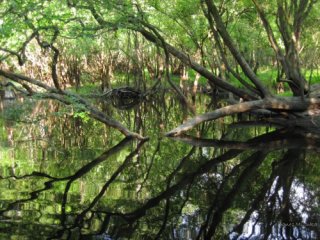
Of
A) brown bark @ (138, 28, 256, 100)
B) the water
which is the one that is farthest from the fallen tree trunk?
brown bark @ (138, 28, 256, 100)

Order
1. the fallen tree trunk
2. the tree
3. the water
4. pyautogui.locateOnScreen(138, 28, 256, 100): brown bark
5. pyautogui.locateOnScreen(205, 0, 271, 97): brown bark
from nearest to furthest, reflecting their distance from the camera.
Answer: the water → the tree → the fallen tree trunk → pyautogui.locateOnScreen(205, 0, 271, 97): brown bark → pyautogui.locateOnScreen(138, 28, 256, 100): brown bark

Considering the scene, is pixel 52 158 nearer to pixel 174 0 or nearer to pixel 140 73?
pixel 174 0

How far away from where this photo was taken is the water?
6363 mm

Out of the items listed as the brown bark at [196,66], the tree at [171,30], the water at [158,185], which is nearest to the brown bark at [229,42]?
the tree at [171,30]

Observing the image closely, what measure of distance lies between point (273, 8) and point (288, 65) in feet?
10.7

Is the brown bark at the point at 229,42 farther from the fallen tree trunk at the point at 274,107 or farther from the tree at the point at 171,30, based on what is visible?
the fallen tree trunk at the point at 274,107

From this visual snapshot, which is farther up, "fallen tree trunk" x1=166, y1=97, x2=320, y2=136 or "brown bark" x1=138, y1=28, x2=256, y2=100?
"brown bark" x1=138, y1=28, x2=256, y2=100

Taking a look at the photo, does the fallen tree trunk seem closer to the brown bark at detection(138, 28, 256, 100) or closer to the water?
the water

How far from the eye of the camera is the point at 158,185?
859 centimetres

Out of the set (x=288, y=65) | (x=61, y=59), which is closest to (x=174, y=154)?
(x=288, y=65)

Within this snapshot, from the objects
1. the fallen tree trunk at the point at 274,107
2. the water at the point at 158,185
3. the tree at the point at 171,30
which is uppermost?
the tree at the point at 171,30

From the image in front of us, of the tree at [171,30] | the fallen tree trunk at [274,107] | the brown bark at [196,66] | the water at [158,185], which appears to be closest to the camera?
the water at [158,185]

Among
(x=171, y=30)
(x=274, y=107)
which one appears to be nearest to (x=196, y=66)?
(x=274, y=107)

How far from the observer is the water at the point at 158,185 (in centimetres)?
636
